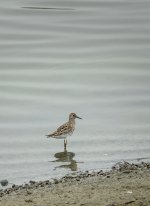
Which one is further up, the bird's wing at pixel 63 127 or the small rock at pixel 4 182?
the bird's wing at pixel 63 127

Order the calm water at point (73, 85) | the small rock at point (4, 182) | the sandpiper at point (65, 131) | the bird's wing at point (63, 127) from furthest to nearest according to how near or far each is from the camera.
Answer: the bird's wing at point (63, 127) < the sandpiper at point (65, 131) < the calm water at point (73, 85) < the small rock at point (4, 182)

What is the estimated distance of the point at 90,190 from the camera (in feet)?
31.9

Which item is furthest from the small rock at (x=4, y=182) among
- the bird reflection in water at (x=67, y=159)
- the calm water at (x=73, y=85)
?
the bird reflection in water at (x=67, y=159)

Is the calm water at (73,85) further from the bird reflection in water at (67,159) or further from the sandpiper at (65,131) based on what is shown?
the sandpiper at (65,131)

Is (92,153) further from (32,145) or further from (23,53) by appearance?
(23,53)

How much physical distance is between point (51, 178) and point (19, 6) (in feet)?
56.0

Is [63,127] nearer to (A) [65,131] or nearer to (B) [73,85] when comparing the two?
(A) [65,131]

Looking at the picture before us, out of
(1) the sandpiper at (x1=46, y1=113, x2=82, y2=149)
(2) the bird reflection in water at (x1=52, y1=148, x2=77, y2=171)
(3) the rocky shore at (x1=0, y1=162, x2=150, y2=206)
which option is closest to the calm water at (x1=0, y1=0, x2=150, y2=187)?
(2) the bird reflection in water at (x1=52, y1=148, x2=77, y2=171)

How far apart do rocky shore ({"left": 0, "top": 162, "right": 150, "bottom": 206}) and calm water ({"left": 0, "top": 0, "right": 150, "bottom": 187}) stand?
92cm

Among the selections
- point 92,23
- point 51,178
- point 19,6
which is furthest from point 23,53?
point 51,178

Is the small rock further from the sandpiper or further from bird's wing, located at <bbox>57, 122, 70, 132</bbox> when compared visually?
bird's wing, located at <bbox>57, 122, 70, 132</bbox>

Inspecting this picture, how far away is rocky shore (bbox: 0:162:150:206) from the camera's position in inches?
360

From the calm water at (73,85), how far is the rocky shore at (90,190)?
0.92 m

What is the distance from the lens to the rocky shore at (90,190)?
9148mm
